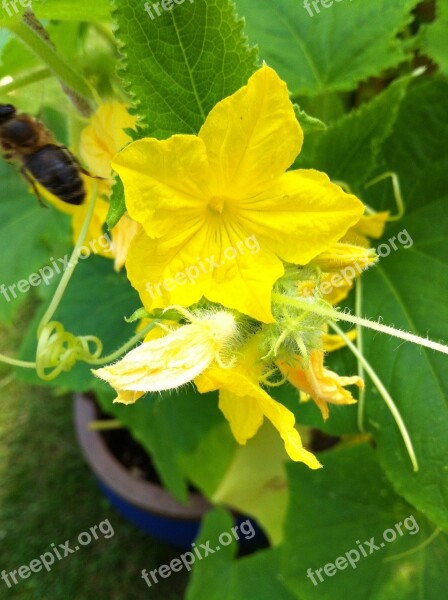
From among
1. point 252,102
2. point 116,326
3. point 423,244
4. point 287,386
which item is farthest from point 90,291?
point 252,102

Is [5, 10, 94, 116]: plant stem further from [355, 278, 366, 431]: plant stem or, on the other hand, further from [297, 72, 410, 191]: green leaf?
[355, 278, 366, 431]: plant stem

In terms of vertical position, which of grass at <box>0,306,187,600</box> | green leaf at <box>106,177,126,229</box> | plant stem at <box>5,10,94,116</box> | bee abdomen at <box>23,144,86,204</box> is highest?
plant stem at <box>5,10,94,116</box>

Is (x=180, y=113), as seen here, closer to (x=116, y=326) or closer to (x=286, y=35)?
(x=286, y=35)

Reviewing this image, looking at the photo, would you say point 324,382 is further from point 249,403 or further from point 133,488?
point 133,488

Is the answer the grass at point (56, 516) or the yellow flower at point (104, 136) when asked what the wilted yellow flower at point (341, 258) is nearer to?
the yellow flower at point (104, 136)

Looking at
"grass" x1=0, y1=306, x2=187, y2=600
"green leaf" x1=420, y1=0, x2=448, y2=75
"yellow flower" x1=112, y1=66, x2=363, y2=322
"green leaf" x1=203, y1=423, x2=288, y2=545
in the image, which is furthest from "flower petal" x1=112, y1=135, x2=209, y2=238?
"grass" x1=0, y1=306, x2=187, y2=600

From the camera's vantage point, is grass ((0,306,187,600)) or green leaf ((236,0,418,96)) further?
grass ((0,306,187,600))

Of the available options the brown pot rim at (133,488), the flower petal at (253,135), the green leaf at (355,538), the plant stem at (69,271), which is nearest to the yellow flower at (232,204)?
the flower petal at (253,135)

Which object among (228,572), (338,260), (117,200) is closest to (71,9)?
(117,200)
